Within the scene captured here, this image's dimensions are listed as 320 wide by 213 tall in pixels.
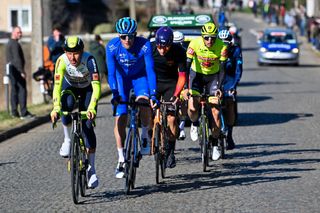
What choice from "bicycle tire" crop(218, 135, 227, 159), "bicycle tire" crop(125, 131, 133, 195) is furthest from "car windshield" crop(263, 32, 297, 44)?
"bicycle tire" crop(125, 131, 133, 195)

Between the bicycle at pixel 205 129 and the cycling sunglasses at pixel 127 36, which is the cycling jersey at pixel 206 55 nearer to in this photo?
the bicycle at pixel 205 129

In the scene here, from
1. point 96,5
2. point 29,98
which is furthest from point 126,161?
point 96,5

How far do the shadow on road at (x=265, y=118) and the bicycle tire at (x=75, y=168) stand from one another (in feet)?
31.4

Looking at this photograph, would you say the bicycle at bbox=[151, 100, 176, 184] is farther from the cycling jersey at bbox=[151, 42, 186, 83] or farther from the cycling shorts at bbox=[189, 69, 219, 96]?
the cycling shorts at bbox=[189, 69, 219, 96]

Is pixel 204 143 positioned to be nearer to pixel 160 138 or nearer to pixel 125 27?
pixel 160 138

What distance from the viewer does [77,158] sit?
36.9ft

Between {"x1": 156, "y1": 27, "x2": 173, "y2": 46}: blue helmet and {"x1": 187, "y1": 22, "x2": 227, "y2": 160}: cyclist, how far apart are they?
105 centimetres

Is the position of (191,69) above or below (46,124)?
above

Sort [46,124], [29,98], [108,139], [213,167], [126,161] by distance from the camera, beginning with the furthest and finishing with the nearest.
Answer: [29,98]
[46,124]
[108,139]
[213,167]
[126,161]

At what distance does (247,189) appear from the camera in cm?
1224

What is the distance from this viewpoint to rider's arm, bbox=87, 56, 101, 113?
11.4 m

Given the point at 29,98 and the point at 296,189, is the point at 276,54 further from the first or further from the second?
the point at 296,189

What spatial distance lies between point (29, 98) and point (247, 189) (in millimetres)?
18463

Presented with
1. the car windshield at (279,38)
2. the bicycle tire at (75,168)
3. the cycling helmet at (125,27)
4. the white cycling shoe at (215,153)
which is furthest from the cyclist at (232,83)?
the car windshield at (279,38)
